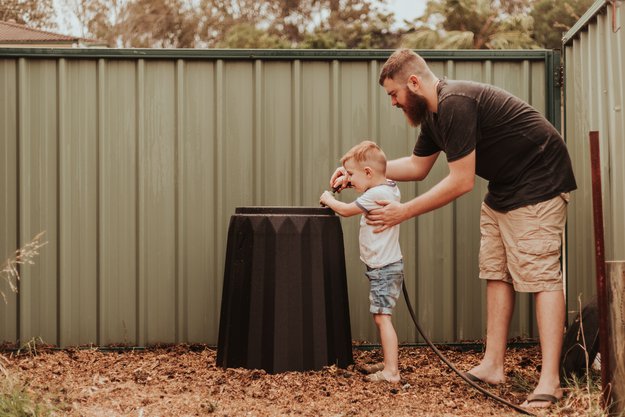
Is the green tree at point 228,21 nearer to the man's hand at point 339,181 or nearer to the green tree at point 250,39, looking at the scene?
the green tree at point 250,39

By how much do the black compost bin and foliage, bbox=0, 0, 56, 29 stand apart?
50.8 ft

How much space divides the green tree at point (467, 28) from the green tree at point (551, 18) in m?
0.92

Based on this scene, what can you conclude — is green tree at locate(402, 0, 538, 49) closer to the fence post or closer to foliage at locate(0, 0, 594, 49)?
foliage at locate(0, 0, 594, 49)

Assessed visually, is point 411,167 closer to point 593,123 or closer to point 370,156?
point 370,156

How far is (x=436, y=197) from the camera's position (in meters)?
3.54

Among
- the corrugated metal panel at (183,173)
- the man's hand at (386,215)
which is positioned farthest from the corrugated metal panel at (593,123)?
the man's hand at (386,215)

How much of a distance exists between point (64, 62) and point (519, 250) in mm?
2951

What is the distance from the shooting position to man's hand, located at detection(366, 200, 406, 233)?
3674mm

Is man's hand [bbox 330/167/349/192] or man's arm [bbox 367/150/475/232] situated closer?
man's arm [bbox 367/150/475/232]

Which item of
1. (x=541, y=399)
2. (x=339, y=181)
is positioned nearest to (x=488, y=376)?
(x=541, y=399)

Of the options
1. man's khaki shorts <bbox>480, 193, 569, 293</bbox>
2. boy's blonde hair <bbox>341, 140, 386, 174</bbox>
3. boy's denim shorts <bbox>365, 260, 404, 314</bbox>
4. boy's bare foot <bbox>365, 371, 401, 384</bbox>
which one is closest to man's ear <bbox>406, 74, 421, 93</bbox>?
boy's blonde hair <bbox>341, 140, 386, 174</bbox>

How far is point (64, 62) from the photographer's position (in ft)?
15.2

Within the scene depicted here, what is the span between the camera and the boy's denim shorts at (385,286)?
3.87 m

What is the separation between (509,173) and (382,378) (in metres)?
1.21
